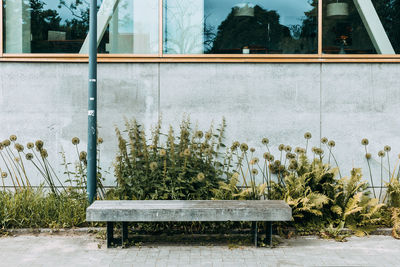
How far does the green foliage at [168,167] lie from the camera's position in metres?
6.48

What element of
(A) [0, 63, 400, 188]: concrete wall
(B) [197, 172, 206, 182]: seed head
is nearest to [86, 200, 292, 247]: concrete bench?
(B) [197, 172, 206, 182]: seed head

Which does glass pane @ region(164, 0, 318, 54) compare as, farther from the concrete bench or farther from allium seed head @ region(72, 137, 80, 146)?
the concrete bench

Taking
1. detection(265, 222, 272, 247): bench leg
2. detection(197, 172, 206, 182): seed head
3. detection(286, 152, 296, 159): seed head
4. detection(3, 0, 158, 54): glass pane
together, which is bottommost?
detection(265, 222, 272, 247): bench leg

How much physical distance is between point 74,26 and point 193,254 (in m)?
4.59

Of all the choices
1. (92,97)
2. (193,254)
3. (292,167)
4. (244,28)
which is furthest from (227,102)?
(193,254)

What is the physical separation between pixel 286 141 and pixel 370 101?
5.27 ft

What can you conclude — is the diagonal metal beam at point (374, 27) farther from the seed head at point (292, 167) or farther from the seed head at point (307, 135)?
the seed head at point (292, 167)

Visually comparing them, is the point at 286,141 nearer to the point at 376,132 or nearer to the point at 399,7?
the point at 376,132

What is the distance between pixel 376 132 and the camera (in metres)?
7.54

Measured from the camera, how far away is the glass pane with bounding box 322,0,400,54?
7.62 meters

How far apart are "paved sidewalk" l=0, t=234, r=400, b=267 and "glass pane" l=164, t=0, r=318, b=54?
342cm

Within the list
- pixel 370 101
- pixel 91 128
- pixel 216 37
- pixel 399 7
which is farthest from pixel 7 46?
pixel 399 7

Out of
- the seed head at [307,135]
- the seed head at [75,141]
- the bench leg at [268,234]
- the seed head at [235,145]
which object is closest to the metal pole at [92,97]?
the seed head at [75,141]

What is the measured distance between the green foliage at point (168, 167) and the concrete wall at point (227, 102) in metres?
0.42
